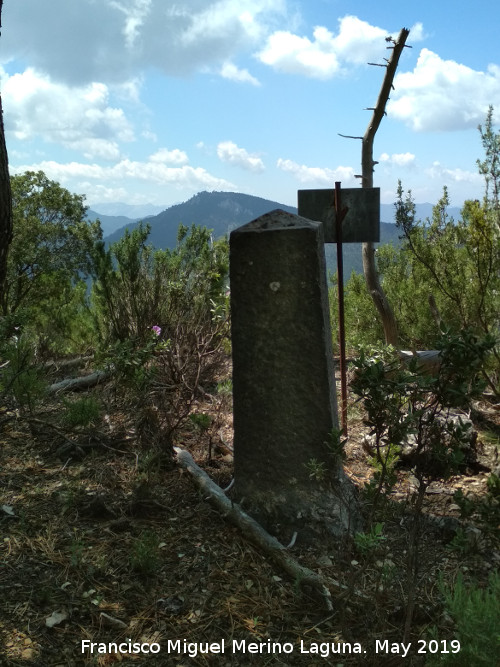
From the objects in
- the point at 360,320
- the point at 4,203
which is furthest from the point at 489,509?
the point at 360,320

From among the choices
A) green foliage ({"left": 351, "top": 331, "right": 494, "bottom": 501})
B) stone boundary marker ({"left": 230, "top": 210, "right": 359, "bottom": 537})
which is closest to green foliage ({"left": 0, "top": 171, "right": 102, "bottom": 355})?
stone boundary marker ({"left": 230, "top": 210, "right": 359, "bottom": 537})

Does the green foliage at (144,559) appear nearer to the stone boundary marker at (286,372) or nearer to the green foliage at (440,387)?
the stone boundary marker at (286,372)

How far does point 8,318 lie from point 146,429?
1.15 m

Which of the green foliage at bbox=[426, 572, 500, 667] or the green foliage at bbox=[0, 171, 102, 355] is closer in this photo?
the green foliage at bbox=[426, 572, 500, 667]

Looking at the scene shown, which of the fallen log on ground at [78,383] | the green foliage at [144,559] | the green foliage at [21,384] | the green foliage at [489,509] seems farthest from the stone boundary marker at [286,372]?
the fallen log on ground at [78,383]

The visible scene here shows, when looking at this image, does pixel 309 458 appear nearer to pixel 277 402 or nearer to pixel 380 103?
pixel 277 402

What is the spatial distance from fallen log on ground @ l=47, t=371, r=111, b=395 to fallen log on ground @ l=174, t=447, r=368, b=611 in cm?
203

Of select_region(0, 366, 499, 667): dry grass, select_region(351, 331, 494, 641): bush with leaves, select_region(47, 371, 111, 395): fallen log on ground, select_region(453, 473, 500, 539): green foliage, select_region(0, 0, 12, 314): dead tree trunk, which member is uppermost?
select_region(0, 0, 12, 314): dead tree trunk

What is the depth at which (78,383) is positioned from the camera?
525 cm

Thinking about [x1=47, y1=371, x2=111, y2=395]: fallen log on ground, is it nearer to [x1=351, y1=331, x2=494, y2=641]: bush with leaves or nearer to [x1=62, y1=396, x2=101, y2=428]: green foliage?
[x1=62, y1=396, x2=101, y2=428]: green foliage

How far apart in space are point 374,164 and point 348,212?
11.1ft

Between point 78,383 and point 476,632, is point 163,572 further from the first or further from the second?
point 78,383

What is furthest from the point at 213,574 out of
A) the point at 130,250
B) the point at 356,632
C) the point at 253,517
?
the point at 130,250

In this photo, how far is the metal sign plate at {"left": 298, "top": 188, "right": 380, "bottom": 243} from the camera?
4086 mm
